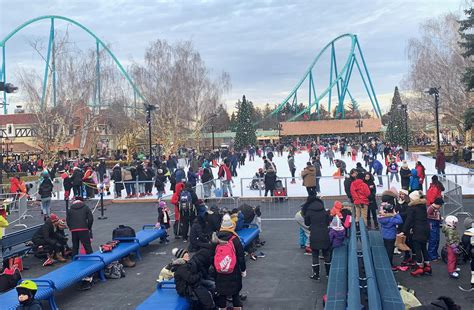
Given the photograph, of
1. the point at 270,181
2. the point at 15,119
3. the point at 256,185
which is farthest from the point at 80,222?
the point at 15,119

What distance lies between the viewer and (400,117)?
5644 cm

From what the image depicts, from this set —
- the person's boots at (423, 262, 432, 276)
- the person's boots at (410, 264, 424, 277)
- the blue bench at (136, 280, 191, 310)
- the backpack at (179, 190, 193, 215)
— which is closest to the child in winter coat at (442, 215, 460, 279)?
the person's boots at (423, 262, 432, 276)

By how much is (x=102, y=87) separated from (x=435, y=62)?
30.0 m

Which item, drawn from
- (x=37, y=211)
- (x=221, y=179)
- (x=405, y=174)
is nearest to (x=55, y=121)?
(x=37, y=211)

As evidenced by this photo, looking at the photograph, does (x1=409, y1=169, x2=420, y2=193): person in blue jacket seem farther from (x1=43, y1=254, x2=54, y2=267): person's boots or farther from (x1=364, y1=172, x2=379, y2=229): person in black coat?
(x1=43, y1=254, x2=54, y2=267): person's boots

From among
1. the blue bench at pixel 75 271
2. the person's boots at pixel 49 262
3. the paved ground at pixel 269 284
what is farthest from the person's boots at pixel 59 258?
the blue bench at pixel 75 271

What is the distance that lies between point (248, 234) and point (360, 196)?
136 inches

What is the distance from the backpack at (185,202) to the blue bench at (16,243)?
10.7 feet

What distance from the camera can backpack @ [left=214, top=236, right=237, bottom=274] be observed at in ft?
19.6

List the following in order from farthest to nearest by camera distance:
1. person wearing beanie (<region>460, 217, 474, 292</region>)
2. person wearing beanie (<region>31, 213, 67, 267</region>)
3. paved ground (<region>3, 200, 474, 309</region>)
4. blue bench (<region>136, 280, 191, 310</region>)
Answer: person wearing beanie (<region>31, 213, 67, 267</region>) → person wearing beanie (<region>460, 217, 474, 292</region>) → paved ground (<region>3, 200, 474, 309</region>) → blue bench (<region>136, 280, 191, 310</region>)

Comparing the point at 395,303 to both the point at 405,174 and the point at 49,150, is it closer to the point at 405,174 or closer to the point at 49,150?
the point at 405,174

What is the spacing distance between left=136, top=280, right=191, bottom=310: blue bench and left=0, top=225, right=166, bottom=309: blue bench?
63.5 inches

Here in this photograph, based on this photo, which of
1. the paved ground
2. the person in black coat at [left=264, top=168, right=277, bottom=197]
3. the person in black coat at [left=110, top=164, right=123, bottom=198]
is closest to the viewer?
the paved ground

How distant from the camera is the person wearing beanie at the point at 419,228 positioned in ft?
26.5
